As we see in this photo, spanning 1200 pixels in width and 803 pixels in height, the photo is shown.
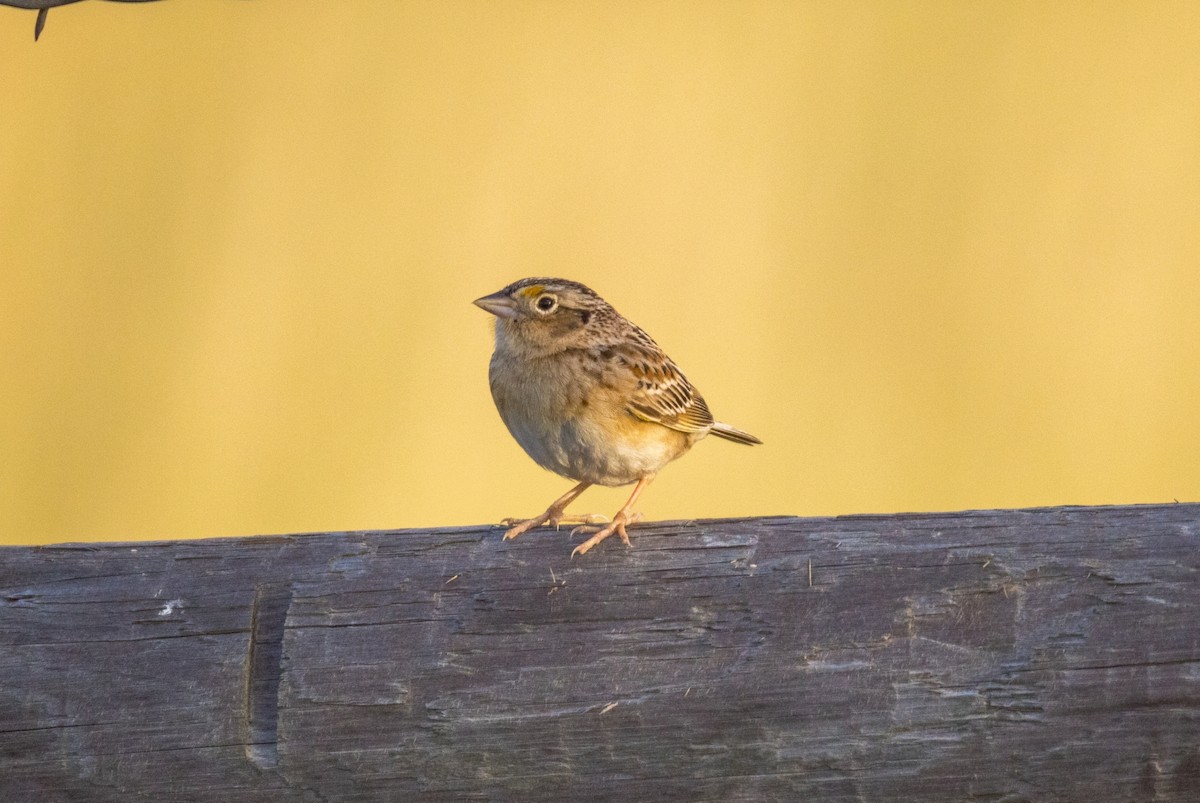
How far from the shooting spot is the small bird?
4.26 metres

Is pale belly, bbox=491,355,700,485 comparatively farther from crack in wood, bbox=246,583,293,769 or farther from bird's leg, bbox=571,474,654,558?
crack in wood, bbox=246,583,293,769

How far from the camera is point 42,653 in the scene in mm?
2707

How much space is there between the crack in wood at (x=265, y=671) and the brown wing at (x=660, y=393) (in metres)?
1.77

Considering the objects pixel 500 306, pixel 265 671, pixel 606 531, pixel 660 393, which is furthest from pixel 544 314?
pixel 265 671

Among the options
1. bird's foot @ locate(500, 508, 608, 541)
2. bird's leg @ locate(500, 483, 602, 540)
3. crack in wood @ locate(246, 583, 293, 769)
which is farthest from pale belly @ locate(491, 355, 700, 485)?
crack in wood @ locate(246, 583, 293, 769)

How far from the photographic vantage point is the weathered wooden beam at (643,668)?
2.51 m

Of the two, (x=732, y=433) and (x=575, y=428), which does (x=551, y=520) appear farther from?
(x=732, y=433)

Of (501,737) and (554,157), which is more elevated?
(554,157)

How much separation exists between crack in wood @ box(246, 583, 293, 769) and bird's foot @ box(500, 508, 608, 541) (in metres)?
0.45

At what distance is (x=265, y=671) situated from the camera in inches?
106

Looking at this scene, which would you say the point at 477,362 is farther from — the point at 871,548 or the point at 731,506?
the point at 871,548

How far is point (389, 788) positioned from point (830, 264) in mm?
5157

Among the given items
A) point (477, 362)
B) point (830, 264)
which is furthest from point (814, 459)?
point (477, 362)

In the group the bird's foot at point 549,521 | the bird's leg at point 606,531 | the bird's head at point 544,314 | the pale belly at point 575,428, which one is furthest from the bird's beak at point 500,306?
the bird's leg at point 606,531
